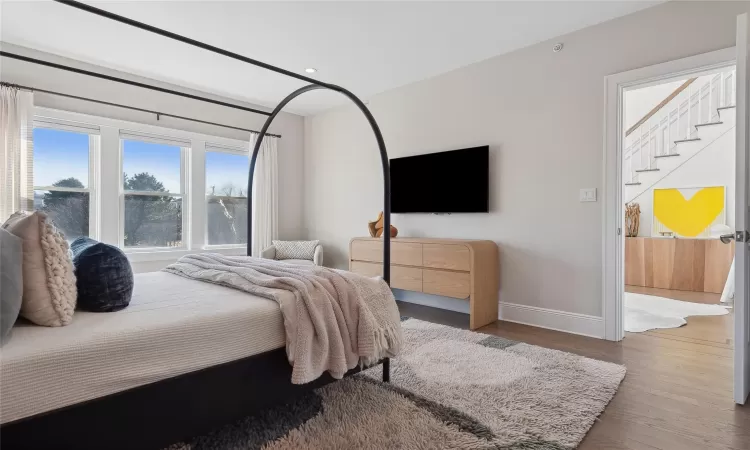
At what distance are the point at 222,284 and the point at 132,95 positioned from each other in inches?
126

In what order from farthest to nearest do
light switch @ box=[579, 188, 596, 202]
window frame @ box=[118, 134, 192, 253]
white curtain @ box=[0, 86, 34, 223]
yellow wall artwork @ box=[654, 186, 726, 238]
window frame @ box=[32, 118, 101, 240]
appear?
yellow wall artwork @ box=[654, 186, 726, 238], window frame @ box=[118, 134, 192, 253], window frame @ box=[32, 118, 101, 240], white curtain @ box=[0, 86, 34, 223], light switch @ box=[579, 188, 596, 202]

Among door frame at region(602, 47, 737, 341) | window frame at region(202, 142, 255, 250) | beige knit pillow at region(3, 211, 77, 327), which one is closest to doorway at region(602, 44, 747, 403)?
door frame at region(602, 47, 737, 341)

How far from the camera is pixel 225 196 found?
4.99 metres

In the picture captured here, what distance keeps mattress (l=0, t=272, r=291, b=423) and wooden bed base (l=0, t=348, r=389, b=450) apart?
33 mm

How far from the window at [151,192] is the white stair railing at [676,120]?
18.0 ft

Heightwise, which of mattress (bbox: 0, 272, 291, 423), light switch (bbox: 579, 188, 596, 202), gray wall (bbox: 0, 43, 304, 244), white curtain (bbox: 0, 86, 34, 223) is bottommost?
mattress (bbox: 0, 272, 291, 423)

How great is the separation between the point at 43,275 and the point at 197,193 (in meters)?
3.61

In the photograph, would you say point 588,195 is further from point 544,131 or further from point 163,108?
point 163,108

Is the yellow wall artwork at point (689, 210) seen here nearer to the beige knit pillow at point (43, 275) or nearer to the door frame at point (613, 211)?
the door frame at point (613, 211)

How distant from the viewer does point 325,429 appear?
1.62m

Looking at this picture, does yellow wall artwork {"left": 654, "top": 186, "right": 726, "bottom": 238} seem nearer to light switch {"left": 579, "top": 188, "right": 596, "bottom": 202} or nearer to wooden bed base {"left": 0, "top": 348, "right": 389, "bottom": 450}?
light switch {"left": 579, "top": 188, "right": 596, "bottom": 202}

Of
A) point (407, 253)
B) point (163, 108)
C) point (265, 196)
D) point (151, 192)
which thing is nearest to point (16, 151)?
point (151, 192)

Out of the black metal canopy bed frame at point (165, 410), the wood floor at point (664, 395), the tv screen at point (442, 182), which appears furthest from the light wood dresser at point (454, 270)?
the black metal canopy bed frame at point (165, 410)

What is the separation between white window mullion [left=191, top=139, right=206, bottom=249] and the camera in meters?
4.57
